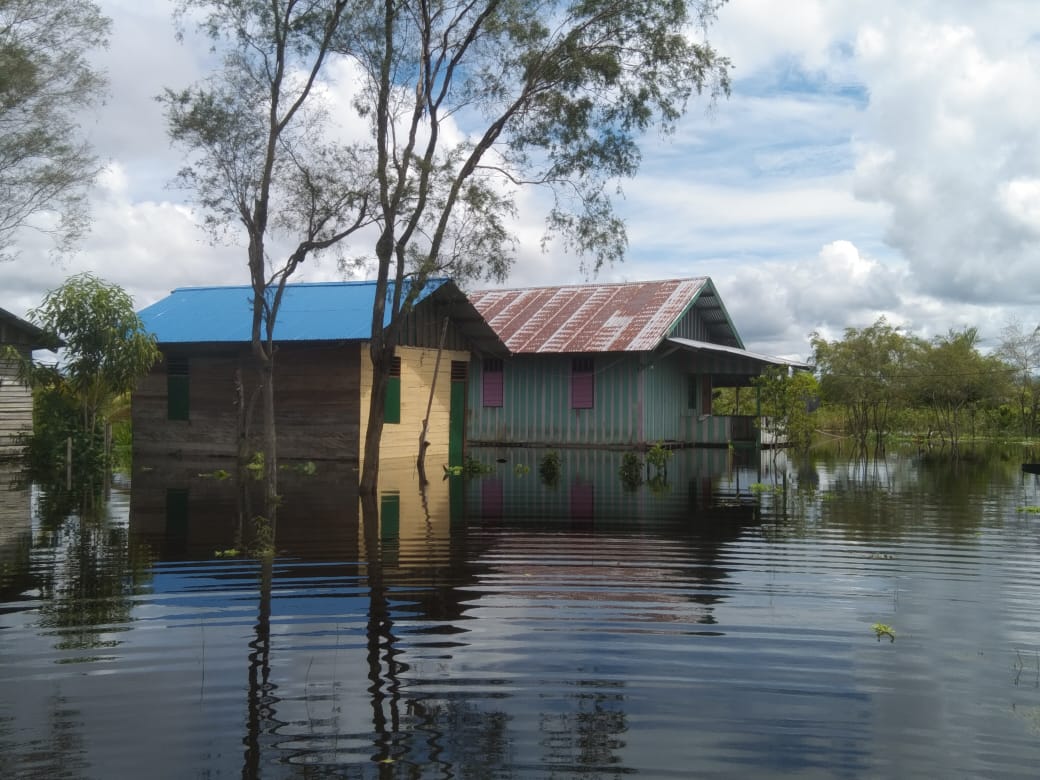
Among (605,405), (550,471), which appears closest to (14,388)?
(550,471)

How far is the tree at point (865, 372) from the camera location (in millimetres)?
39969

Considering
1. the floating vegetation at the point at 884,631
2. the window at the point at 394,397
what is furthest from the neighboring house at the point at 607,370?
the floating vegetation at the point at 884,631

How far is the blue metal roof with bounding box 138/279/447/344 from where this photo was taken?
21.8 m

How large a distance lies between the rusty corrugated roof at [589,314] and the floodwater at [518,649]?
16175 millimetres

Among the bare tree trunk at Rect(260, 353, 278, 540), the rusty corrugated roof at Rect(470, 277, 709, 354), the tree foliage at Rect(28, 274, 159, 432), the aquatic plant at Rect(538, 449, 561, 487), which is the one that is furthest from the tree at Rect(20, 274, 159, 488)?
the rusty corrugated roof at Rect(470, 277, 709, 354)

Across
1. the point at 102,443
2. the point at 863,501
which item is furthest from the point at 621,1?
the point at 102,443

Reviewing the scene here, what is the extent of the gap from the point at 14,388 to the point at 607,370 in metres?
15.6

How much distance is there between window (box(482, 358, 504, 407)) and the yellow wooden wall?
4.87m

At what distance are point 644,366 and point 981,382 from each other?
58.6 ft

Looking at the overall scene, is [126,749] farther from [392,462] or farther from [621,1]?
[392,462]

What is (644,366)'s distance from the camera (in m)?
28.5

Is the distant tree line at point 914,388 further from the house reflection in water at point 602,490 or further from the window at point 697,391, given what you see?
the house reflection in water at point 602,490

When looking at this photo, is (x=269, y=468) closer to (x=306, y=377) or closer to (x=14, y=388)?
(x=306, y=377)

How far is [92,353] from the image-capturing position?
1919cm
